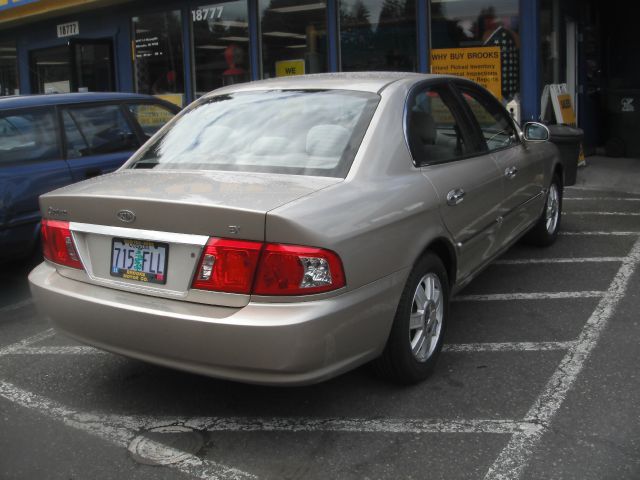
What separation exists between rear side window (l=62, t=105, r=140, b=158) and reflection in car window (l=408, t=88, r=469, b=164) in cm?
330

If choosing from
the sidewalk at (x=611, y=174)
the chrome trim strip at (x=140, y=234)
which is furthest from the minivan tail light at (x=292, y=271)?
the sidewalk at (x=611, y=174)

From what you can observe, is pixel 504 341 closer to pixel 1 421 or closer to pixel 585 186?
pixel 1 421

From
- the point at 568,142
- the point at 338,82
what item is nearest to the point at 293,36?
the point at 568,142

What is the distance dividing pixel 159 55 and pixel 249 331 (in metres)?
12.3

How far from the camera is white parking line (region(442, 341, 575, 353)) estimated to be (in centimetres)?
425

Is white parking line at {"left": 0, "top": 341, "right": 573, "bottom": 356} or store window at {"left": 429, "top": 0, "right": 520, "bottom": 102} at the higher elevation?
store window at {"left": 429, "top": 0, "right": 520, "bottom": 102}

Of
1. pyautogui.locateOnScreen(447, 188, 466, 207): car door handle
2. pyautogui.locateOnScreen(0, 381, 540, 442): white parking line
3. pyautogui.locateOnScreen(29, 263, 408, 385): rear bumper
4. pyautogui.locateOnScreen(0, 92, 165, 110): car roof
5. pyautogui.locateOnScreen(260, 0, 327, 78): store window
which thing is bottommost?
pyautogui.locateOnScreen(0, 381, 540, 442): white parking line

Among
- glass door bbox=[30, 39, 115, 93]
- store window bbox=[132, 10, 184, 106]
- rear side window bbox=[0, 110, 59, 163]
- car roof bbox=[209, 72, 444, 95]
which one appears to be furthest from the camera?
glass door bbox=[30, 39, 115, 93]

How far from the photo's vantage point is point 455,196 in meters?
4.03

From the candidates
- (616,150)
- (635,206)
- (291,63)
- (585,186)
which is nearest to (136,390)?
(635,206)

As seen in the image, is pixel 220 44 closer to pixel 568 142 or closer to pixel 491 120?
pixel 568 142

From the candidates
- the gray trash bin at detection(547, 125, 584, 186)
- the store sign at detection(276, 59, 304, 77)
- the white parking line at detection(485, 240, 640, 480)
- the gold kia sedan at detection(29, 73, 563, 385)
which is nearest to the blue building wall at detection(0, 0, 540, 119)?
the store sign at detection(276, 59, 304, 77)

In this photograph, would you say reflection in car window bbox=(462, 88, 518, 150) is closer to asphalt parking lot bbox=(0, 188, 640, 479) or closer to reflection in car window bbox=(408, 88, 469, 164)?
reflection in car window bbox=(408, 88, 469, 164)

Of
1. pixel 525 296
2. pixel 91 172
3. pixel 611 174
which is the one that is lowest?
pixel 525 296
